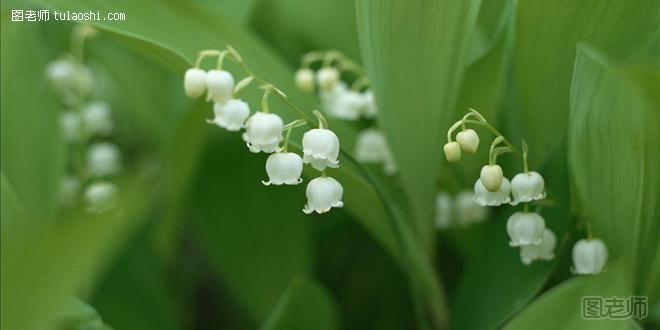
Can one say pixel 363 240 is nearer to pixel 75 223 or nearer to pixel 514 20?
pixel 514 20

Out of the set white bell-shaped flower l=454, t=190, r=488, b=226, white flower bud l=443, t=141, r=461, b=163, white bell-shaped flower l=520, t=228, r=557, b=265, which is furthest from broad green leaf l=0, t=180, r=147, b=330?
white bell-shaped flower l=454, t=190, r=488, b=226

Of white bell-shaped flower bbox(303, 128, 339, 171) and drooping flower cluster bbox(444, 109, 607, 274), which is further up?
white bell-shaped flower bbox(303, 128, 339, 171)

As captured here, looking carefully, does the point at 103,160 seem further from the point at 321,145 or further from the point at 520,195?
the point at 520,195

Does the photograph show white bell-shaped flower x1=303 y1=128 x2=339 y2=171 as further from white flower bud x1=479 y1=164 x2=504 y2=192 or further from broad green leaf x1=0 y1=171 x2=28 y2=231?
broad green leaf x1=0 y1=171 x2=28 y2=231

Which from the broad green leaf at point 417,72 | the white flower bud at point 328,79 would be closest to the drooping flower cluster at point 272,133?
the broad green leaf at point 417,72

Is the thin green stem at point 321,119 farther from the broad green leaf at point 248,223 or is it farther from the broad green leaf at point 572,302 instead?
the broad green leaf at point 248,223
